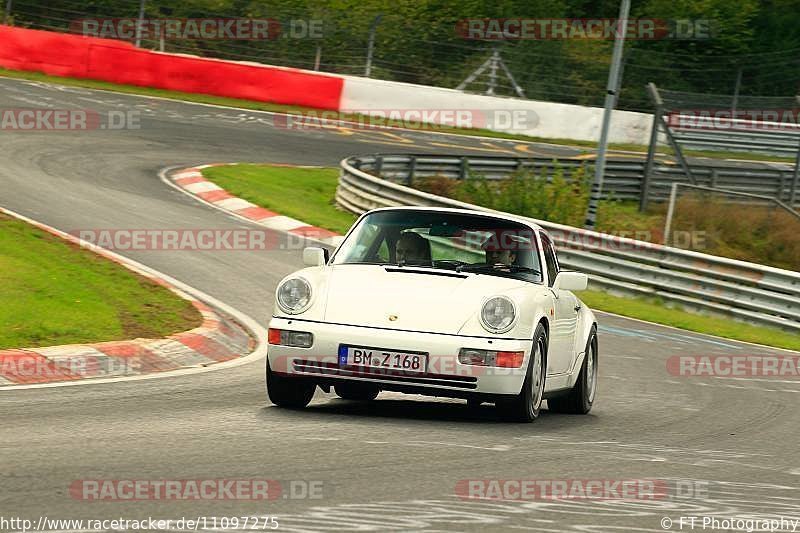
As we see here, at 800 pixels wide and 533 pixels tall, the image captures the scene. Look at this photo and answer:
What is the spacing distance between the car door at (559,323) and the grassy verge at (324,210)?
26.6 feet

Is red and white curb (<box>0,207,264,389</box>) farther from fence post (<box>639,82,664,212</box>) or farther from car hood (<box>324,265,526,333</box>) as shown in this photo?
fence post (<box>639,82,664,212</box>)

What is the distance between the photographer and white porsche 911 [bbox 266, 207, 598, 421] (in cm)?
824

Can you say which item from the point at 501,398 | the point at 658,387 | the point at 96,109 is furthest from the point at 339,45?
the point at 501,398

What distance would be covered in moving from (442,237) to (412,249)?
223 mm

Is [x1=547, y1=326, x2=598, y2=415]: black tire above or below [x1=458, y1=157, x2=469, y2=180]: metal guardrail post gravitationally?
above

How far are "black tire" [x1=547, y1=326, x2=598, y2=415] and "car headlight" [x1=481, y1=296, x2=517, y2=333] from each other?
1.71 meters

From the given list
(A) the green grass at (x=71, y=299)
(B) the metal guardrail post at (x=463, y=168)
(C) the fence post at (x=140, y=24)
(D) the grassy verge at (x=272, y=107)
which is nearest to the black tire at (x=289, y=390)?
(A) the green grass at (x=71, y=299)

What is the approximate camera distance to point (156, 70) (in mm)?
33625

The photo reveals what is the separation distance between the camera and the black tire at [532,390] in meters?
8.52

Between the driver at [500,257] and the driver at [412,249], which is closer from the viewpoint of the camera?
the driver at [412,249]

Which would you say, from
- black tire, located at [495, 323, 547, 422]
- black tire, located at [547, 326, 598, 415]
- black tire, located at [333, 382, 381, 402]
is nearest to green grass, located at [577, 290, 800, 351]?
black tire, located at [547, 326, 598, 415]

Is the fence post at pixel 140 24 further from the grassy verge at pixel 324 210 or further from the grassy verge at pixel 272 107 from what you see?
the grassy verge at pixel 324 210

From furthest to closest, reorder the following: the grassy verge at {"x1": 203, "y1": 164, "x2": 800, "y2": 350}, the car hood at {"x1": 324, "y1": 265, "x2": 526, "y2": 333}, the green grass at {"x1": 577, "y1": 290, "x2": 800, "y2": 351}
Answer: the grassy verge at {"x1": 203, "y1": 164, "x2": 800, "y2": 350} → the green grass at {"x1": 577, "y1": 290, "x2": 800, "y2": 351} → the car hood at {"x1": 324, "y1": 265, "x2": 526, "y2": 333}

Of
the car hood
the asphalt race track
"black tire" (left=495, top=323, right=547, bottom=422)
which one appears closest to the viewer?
the asphalt race track
